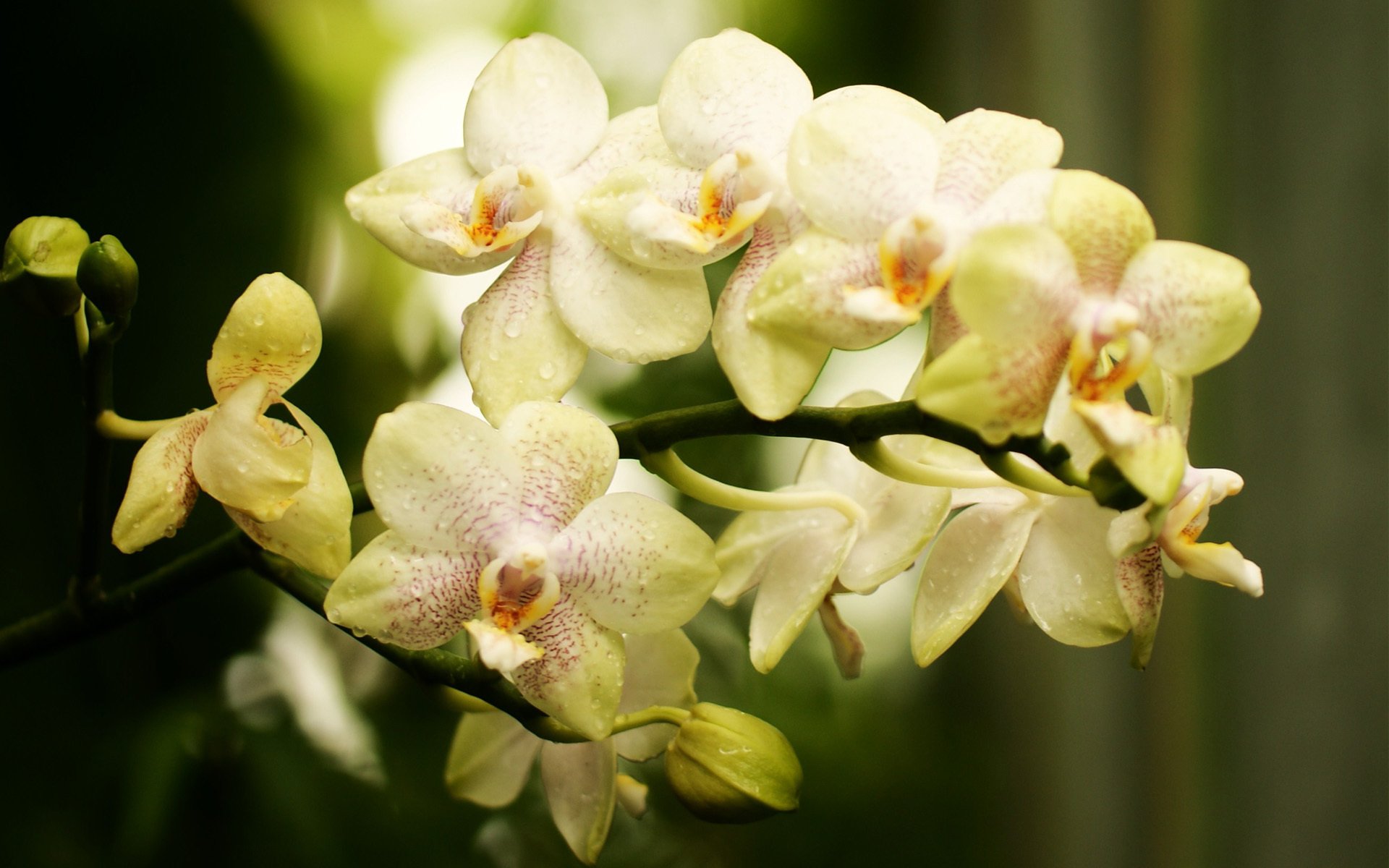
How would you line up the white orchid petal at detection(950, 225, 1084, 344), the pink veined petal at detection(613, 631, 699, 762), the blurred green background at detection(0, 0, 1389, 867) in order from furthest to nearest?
the blurred green background at detection(0, 0, 1389, 867) < the pink veined petal at detection(613, 631, 699, 762) < the white orchid petal at detection(950, 225, 1084, 344)

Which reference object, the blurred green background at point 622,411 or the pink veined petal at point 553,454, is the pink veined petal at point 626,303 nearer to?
the pink veined petal at point 553,454

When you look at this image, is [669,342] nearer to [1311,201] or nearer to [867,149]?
[867,149]

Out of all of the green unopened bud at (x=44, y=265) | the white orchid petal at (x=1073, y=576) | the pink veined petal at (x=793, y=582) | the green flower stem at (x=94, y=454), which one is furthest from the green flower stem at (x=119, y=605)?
the white orchid petal at (x=1073, y=576)

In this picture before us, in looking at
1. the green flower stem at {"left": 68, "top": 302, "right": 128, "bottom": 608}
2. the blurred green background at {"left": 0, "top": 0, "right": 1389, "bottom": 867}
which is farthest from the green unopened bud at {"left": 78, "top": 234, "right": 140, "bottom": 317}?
the blurred green background at {"left": 0, "top": 0, "right": 1389, "bottom": 867}

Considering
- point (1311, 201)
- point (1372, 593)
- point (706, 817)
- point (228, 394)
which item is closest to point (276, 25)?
point (228, 394)

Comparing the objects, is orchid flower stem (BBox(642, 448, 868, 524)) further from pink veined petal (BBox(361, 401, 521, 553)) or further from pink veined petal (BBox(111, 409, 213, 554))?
pink veined petal (BBox(111, 409, 213, 554))

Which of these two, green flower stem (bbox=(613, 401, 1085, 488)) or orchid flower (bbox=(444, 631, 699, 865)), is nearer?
green flower stem (bbox=(613, 401, 1085, 488))

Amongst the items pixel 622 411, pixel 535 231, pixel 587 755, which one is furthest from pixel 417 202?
pixel 622 411

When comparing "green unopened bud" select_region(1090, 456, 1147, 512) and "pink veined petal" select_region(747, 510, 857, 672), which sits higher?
"green unopened bud" select_region(1090, 456, 1147, 512)
